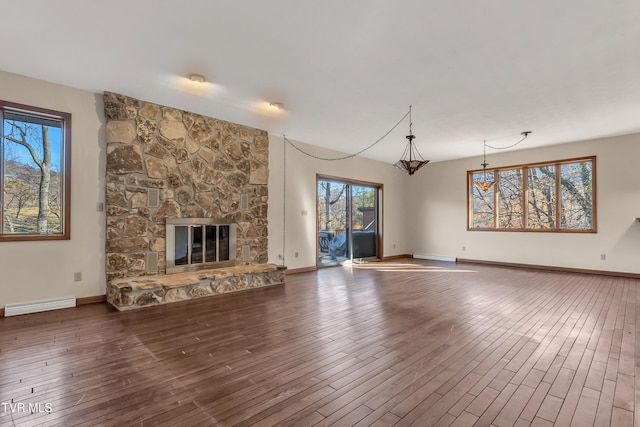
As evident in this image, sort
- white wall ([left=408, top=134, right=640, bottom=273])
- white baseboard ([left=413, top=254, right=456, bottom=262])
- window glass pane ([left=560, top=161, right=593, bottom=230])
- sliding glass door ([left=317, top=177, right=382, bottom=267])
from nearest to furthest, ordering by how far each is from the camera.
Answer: white wall ([left=408, top=134, right=640, bottom=273]), window glass pane ([left=560, top=161, right=593, bottom=230]), sliding glass door ([left=317, top=177, right=382, bottom=267]), white baseboard ([left=413, top=254, right=456, bottom=262])

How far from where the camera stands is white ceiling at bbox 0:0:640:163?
8.68 ft

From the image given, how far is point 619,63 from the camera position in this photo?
→ 3.48m

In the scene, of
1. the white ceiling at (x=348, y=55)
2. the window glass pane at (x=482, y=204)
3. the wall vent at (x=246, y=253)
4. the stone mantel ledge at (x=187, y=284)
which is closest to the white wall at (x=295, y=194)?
the wall vent at (x=246, y=253)

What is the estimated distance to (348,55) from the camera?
3.32 metres

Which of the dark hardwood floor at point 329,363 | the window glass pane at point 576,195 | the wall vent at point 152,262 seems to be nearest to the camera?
the dark hardwood floor at point 329,363

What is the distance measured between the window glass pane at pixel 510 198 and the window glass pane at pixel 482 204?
0.18 meters

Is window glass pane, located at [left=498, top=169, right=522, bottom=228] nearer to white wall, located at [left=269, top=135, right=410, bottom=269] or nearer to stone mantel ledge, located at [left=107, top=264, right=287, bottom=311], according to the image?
white wall, located at [left=269, top=135, right=410, bottom=269]

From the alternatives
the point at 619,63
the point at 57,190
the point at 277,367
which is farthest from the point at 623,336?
the point at 57,190

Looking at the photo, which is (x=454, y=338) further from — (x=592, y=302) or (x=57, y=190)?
(x=57, y=190)

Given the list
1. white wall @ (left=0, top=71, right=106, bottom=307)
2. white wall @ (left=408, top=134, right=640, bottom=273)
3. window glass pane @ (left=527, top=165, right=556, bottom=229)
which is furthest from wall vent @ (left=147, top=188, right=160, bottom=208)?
window glass pane @ (left=527, top=165, right=556, bottom=229)

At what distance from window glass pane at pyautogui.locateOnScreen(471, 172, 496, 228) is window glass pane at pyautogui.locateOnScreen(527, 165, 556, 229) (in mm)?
815

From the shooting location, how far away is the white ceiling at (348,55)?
8.68 feet

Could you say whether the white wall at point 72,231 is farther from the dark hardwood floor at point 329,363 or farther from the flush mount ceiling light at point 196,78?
the flush mount ceiling light at point 196,78

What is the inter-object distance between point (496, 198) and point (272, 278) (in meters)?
6.11
